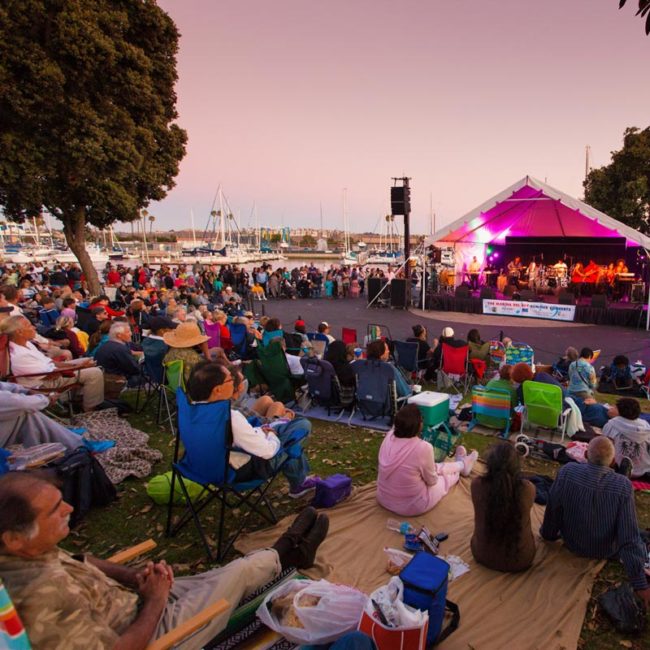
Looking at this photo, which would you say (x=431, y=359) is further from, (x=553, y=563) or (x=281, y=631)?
(x=281, y=631)

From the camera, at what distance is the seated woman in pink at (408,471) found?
12.1ft

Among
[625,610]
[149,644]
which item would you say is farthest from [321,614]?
[625,610]

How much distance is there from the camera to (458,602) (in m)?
2.90

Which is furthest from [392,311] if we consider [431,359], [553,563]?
[553,563]

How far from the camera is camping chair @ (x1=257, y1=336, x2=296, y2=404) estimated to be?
6477 millimetres

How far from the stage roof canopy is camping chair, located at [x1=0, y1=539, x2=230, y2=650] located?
14809 mm

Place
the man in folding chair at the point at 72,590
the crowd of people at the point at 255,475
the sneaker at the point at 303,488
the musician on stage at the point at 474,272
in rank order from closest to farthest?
the man in folding chair at the point at 72,590 → the crowd of people at the point at 255,475 → the sneaker at the point at 303,488 → the musician on stage at the point at 474,272

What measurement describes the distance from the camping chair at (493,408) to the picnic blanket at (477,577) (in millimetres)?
1697

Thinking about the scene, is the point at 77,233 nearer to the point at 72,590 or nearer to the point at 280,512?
the point at 280,512

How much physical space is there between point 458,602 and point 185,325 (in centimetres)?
469

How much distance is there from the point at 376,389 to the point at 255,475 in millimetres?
2715

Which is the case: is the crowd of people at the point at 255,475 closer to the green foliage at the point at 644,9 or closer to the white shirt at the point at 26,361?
the white shirt at the point at 26,361

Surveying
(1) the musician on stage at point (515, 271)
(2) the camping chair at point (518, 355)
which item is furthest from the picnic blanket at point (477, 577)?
(1) the musician on stage at point (515, 271)

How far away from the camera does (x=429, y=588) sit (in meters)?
2.34
